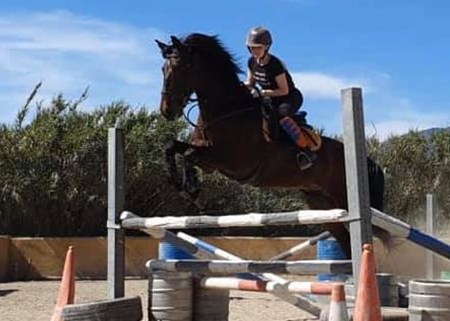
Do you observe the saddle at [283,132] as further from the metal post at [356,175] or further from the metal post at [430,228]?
the metal post at [430,228]

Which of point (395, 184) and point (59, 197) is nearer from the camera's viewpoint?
point (59, 197)

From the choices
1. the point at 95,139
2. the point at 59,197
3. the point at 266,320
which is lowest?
the point at 266,320

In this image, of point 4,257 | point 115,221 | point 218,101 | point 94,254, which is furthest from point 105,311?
point 94,254

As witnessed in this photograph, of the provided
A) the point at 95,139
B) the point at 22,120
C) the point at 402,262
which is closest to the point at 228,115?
the point at 402,262

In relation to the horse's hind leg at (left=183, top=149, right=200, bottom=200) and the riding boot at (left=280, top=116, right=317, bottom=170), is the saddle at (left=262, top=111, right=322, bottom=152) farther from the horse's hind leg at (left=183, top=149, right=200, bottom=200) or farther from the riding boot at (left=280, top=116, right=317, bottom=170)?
the horse's hind leg at (left=183, top=149, right=200, bottom=200)

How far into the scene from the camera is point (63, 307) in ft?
19.6

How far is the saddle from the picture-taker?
22.1 ft

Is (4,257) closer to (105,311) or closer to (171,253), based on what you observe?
(171,253)

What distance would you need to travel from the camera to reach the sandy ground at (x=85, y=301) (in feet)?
28.2

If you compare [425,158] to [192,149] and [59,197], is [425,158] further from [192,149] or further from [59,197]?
[192,149]

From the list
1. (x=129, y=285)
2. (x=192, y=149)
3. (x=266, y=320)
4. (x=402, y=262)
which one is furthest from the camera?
(x=402, y=262)

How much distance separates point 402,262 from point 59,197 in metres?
6.23

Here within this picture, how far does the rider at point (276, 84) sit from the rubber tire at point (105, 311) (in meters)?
1.78

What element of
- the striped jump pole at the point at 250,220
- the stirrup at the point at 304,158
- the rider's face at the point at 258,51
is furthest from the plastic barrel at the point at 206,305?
the rider's face at the point at 258,51
